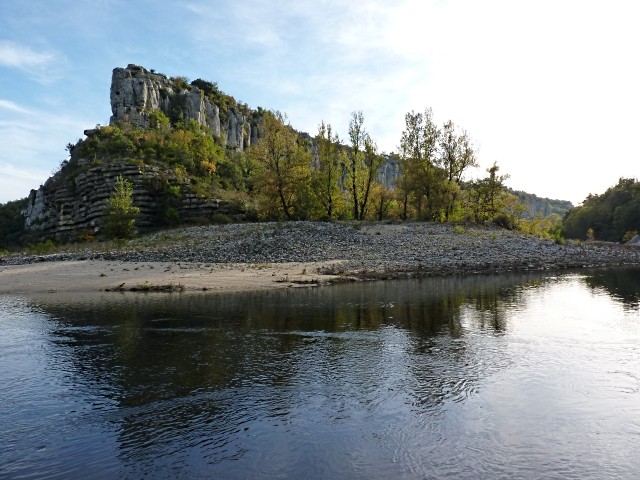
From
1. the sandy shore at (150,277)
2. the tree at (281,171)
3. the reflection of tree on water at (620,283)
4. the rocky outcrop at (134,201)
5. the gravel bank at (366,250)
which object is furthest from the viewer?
the rocky outcrop at (134,201)

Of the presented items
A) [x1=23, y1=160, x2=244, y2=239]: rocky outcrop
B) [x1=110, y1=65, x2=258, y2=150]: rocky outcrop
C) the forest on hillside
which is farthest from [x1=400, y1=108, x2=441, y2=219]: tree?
[x1=110, y1=65, x2=258, y2=150]: rocky outcrop

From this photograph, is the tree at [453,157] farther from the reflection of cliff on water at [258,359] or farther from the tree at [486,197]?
the reflection of cliff on water at [258,359]

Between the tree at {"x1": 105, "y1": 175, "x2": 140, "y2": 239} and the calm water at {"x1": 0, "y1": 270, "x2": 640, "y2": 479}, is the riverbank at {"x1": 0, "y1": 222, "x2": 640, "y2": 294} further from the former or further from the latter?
the calm water at {"x1": 0, "y1": 270, "x2": 640, "y2": 479}

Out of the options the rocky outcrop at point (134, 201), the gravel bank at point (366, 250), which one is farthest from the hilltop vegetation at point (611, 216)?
the rocky outcrop at point (134, 201)

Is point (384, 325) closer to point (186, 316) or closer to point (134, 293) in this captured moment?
point (186, 316)

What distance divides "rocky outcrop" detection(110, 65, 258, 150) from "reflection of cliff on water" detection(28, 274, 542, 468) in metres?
61.9

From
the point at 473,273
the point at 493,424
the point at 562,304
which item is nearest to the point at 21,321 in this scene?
the point at 493,424

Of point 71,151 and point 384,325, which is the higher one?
point 71,151

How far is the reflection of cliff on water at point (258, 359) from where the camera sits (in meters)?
8.24

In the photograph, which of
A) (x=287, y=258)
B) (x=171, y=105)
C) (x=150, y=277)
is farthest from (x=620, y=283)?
(x=171, y=105)

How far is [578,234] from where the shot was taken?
97.7 m

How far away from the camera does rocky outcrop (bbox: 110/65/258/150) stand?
74500 mm

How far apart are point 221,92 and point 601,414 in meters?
103

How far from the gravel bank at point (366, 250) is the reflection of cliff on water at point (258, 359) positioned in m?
11.6
